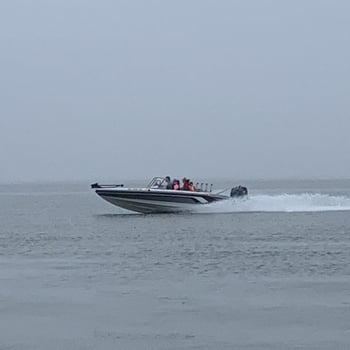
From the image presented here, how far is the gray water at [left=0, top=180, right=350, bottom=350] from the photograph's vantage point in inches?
646

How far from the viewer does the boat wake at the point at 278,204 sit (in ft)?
173

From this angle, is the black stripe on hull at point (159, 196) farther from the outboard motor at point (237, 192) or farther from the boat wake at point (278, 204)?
the outboard motor at point (237, 192)

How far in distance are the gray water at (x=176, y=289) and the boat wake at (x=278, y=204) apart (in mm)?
9334

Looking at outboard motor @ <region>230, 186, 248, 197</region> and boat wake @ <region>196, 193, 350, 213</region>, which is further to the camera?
outboard motor @ <region>230, 186, 248, 197</region>

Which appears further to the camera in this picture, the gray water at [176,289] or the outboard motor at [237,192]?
the outboard motor at [237,192]

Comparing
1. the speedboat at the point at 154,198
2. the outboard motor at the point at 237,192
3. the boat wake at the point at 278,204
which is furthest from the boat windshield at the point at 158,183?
the outboard motor at the point at 237,192

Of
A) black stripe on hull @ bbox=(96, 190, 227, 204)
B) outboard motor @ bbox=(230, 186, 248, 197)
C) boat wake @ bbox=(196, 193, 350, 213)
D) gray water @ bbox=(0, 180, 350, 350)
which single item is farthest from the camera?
outboard motor @ bbox=(230, 186, 248, 197)

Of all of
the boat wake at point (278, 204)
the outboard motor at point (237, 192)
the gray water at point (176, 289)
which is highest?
the outboard motor at point (237, 192)

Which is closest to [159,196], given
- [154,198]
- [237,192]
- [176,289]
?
[154,198]

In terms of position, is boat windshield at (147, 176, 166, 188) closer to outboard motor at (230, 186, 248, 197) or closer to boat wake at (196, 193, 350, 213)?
boat wake at (196, 193, 350, 213)

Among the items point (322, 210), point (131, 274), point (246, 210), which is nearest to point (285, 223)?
point (246, 210)

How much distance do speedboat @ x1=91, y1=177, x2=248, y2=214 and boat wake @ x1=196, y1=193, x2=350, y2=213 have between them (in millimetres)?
1362

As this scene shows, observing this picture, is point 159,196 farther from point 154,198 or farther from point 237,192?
point 237,192

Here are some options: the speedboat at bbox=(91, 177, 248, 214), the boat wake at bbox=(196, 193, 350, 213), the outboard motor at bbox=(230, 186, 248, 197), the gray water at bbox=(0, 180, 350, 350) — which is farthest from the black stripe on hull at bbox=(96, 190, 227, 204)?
the gray water at bbox=(0, 180, 350, 350)
